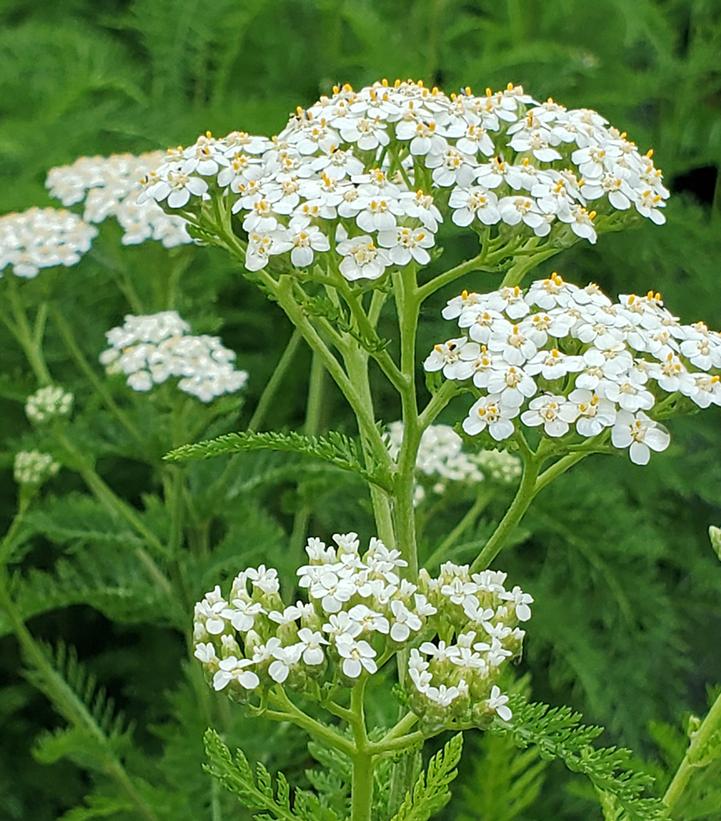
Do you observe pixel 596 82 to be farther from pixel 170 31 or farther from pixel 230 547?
pixel 230 547

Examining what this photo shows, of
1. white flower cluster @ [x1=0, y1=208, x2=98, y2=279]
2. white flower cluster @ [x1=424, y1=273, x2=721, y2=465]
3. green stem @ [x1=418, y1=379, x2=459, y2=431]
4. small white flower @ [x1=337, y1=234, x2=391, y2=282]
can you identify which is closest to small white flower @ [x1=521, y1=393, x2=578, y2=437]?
white flower cluster @ [x1=424, y1=273, x2=721, y2=465]

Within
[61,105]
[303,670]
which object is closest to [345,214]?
[303,670]

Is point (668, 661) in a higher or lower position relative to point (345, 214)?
lower

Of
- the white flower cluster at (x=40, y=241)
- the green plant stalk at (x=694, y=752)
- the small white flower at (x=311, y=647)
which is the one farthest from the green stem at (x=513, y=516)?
the white flower cluster at (x=40, y=241)

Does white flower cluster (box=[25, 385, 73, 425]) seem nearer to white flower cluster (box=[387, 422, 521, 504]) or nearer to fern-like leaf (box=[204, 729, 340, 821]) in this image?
white flower cluster (box=[387, 422, 521, 504])

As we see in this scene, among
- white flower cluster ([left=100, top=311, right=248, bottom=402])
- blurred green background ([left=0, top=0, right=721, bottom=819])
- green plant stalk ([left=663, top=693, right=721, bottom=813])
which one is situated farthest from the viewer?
blurred green background ([left=0, top=0, right=721, bottom=819])

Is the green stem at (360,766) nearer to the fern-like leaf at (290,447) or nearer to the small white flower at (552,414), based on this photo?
Result: the fern-like leaf at (290,447)

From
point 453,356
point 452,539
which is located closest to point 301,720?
point 453,356
